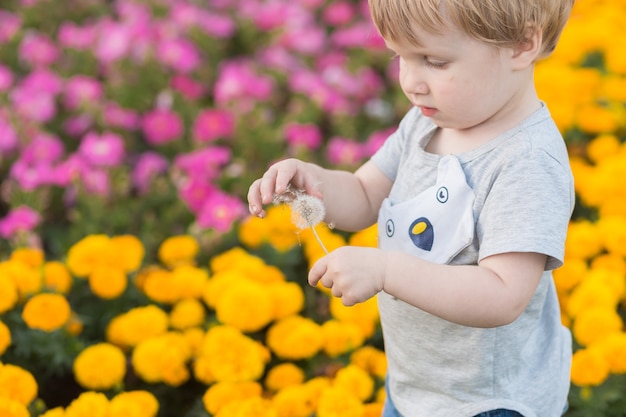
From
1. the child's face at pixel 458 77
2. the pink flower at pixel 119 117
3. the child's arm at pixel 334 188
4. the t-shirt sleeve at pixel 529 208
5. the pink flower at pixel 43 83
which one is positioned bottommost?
the pink flower at pixel 119 117

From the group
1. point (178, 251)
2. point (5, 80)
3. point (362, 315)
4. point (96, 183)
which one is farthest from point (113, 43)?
point (362, 315)

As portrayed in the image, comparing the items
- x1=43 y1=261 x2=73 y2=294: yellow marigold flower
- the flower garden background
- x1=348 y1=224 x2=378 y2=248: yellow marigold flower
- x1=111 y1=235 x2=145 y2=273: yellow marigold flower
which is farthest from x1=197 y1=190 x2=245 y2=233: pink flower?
x1=43 y1=261 x2=73 y2=294: yellow marigold flower

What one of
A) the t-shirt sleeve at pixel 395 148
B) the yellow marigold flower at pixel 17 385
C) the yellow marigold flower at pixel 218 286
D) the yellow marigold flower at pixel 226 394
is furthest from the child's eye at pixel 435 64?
the yellow marigold flower at pixel 17 385

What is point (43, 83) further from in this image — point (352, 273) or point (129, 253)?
point (352, 273)

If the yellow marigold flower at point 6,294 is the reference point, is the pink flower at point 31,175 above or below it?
below

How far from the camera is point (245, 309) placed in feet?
6.77

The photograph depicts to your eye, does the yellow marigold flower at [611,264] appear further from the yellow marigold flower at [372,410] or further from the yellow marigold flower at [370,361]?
the yellow marigold flower at [372,410]

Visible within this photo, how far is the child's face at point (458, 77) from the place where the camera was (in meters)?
1.25

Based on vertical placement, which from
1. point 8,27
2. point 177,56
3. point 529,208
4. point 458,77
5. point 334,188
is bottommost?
point 177,56

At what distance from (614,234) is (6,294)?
1.74 m

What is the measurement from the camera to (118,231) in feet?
9.15

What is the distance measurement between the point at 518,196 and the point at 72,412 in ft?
3.60

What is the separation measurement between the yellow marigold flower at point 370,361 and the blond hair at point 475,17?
1041mm

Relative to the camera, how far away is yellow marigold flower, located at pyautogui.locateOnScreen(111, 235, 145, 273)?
2311 mm
